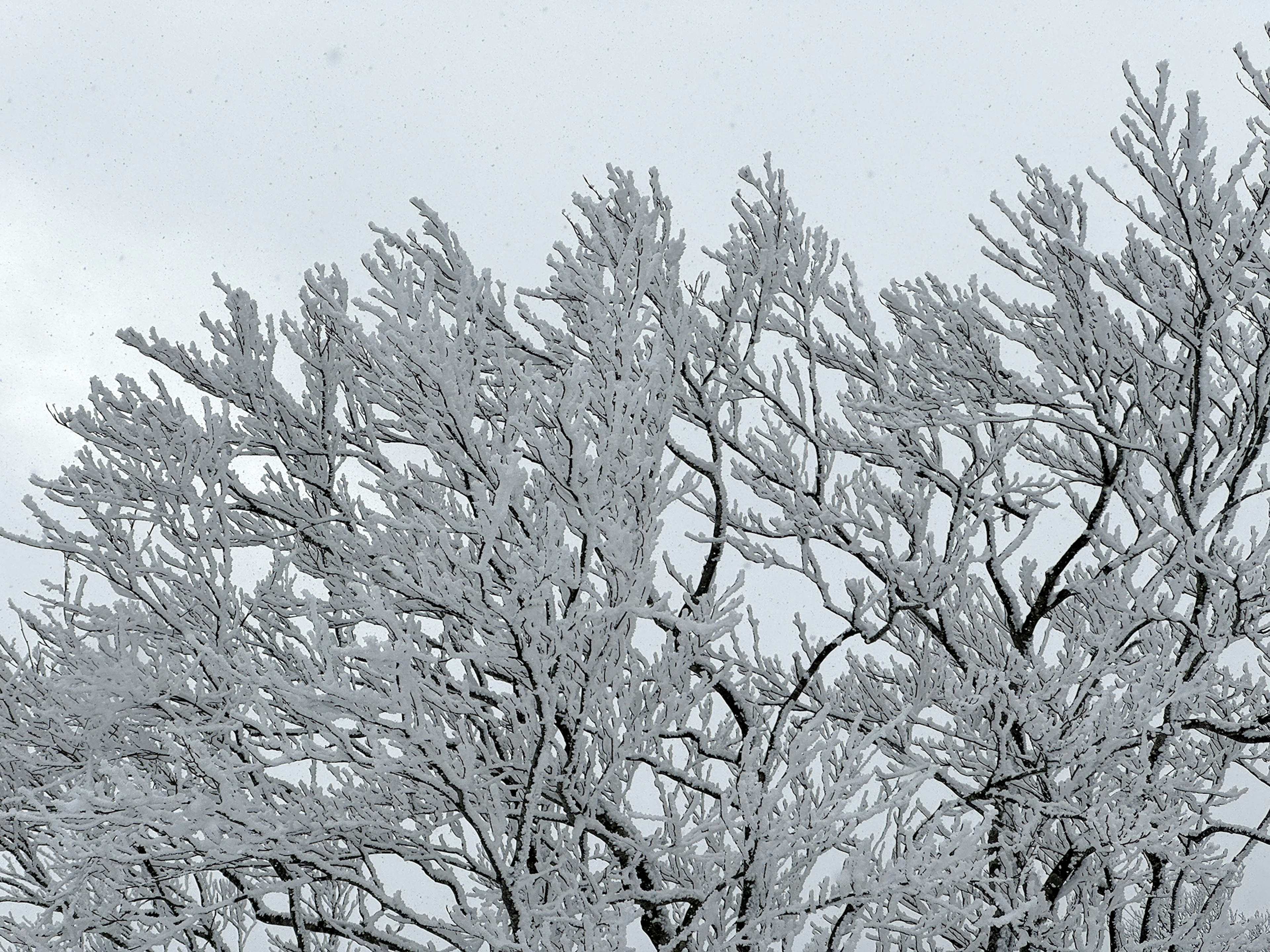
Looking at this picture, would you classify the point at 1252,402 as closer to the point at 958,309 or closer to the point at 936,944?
the point at 958,309

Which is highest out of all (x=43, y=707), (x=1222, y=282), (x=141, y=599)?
(x=1222, y=282)

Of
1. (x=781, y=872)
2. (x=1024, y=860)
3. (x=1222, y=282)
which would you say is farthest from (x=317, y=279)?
(x=1024, y=860)

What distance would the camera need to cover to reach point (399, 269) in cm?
330

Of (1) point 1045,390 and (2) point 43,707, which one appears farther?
(1) point 1045,390

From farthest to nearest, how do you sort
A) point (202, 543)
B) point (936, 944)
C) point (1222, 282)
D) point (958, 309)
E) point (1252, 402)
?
point (936, 944), point (958, 309), point (1252, 402), point (1222, 282), point (202, 543)

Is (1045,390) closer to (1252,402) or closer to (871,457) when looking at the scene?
(1252,402)

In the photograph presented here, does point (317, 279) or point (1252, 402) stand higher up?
point (317, 279)

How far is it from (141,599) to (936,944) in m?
5.08

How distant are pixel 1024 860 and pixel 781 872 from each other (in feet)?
7.02

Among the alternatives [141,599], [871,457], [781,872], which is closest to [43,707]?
[141,599]

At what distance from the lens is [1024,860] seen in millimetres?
5238

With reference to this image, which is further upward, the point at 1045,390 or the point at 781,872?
the point at 1045,390

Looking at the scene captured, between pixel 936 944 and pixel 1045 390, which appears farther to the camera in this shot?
pixel 936 944

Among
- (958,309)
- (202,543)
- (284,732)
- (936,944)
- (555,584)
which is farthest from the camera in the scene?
(936,944)
